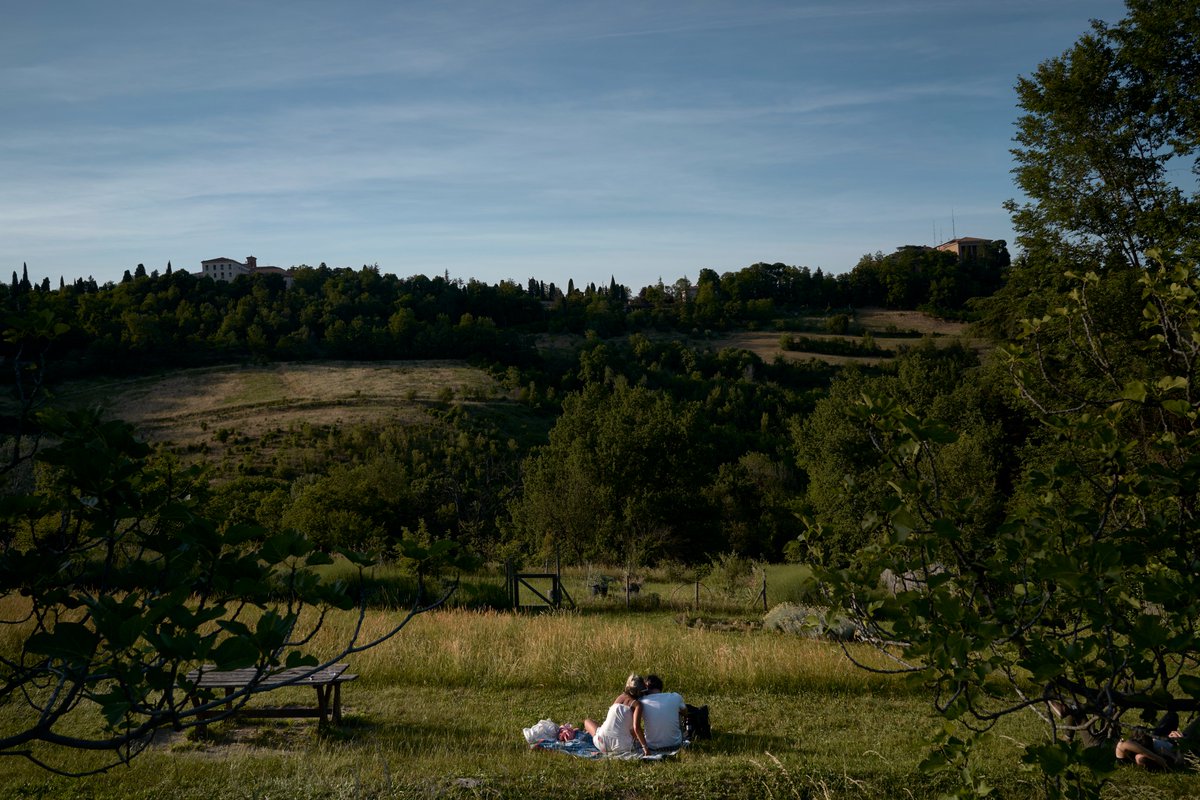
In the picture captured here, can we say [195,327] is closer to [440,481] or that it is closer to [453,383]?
[453,383]

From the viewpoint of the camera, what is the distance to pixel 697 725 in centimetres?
844

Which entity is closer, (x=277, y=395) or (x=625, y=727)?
(x=625, y=727)

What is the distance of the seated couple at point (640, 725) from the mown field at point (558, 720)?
0.39 meters

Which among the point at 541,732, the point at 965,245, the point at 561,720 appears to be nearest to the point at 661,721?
the point at 541,732

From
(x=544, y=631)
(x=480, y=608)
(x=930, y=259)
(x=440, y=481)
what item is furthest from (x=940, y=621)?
(x=930, y=259)

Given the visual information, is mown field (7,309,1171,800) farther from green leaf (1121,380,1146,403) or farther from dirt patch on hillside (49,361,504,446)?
dirt patch on hillside (49,361,504,446)

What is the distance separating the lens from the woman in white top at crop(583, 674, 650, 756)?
26.5 feet

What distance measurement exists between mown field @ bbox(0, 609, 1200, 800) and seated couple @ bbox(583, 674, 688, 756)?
0.39m

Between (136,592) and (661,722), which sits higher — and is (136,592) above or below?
above

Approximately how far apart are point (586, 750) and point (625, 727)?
1.40ft

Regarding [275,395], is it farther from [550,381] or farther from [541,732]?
[541,732]

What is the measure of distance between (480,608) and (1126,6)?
1731 cm

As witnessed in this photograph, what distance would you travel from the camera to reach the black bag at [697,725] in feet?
27.7

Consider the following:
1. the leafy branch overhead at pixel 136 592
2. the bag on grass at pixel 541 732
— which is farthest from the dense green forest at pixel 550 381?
the bag on grass at pixel 541 732
